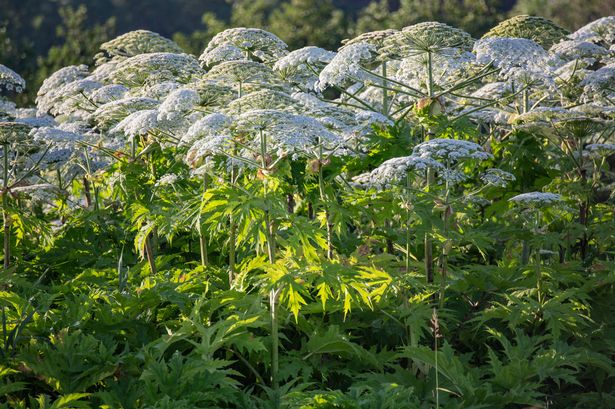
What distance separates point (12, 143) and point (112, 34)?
29818 millimetres

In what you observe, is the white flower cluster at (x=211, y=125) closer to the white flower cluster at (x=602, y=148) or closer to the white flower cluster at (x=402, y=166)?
the white flower cluster at (x=402, y=166)

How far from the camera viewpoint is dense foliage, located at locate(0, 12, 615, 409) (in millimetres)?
4926

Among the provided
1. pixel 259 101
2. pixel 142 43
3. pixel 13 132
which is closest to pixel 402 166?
pixel 259 101

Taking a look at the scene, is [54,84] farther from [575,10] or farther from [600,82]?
[575,10]

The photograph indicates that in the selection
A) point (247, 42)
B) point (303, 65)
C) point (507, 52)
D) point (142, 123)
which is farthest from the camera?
point (247, 42)

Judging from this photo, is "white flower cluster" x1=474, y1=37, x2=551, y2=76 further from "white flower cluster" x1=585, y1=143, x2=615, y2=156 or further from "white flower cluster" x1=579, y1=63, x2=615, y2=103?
"white flower cluster" x1=579, y1=63, x2=615, y2=103

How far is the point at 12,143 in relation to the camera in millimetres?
7293

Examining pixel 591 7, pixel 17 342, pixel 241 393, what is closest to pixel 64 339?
pixel 17 342

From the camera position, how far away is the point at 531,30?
24.4 ft

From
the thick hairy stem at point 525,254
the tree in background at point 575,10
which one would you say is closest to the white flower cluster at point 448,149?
the thick hairy stem at point 525,254

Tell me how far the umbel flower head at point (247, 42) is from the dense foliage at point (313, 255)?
3cm

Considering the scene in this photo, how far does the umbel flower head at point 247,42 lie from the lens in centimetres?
750

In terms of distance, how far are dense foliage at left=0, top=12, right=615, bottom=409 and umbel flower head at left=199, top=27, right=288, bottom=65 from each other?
26mm

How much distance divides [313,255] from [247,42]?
2929 mm
